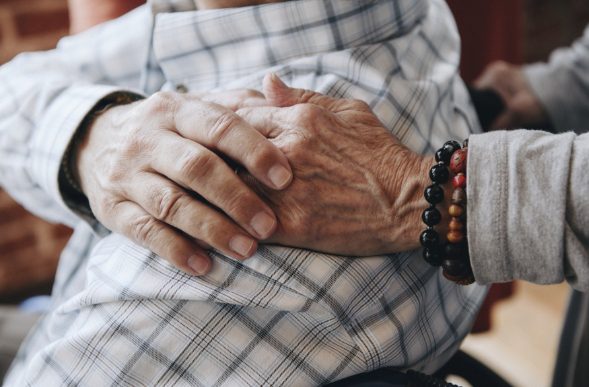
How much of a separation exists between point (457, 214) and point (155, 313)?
12.2 inches

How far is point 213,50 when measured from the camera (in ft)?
2.48

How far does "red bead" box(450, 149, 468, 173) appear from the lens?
23.0 inches

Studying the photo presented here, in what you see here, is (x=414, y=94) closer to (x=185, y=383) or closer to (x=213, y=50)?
(x=213, y=50)

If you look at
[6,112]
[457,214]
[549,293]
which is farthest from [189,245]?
[549,293]

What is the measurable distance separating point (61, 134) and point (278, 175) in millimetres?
368

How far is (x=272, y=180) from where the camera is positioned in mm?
603

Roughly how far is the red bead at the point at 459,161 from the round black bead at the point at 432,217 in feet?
0.14

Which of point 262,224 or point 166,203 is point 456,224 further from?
point 166,203

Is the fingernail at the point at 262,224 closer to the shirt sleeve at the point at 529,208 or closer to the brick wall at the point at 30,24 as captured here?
the shirt sleeve at the point at 529,208

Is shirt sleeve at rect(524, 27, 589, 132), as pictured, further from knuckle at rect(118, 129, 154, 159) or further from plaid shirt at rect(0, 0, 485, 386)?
knuckle at rect(118, 129, 154, 159)

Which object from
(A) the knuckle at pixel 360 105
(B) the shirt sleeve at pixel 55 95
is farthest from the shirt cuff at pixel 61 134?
(A) the knuckle at pixel 360 105

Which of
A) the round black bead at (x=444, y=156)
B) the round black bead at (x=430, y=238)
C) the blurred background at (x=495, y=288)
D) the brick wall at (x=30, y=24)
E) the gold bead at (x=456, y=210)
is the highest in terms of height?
the round black bead at (x=444, y=156)

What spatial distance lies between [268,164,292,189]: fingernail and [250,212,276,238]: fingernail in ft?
0.11

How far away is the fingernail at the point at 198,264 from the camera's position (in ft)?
1.99
